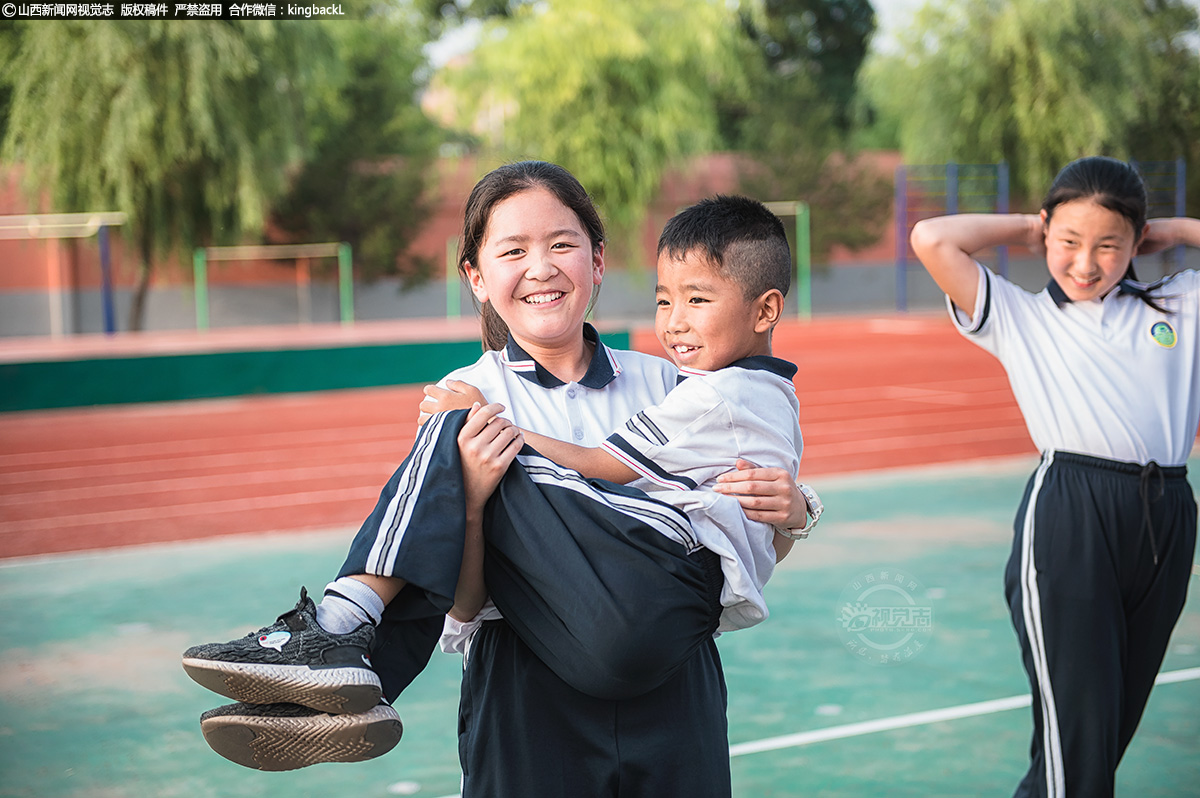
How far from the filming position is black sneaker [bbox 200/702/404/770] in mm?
1386

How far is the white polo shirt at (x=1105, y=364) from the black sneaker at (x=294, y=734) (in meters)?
1.68

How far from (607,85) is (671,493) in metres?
20.5

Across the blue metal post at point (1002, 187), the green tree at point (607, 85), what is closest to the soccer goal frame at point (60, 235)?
the green tree at point (607, 85)

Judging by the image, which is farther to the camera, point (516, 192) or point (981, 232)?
point (981, 232)

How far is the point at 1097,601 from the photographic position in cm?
235

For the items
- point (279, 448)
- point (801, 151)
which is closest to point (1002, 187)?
point (801, 151)

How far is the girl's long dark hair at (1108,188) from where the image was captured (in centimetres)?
241

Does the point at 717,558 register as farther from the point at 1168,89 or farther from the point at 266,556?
the point at 1168,89

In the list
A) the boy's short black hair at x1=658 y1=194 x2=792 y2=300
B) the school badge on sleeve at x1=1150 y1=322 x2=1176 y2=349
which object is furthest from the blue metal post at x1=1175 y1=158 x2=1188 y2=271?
the boy's short black hair at x1=658 y1=194 x2=792 y2=300

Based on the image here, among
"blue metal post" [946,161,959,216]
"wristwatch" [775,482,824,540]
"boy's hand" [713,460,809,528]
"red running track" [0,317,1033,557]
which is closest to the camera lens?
"boy's hand" [713,460,809,528]

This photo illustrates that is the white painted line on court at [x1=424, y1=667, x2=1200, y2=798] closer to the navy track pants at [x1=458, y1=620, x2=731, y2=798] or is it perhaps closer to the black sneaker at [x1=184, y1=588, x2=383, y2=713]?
the navy track pants at [x1=458, y1=620, x2=731, y2=798]

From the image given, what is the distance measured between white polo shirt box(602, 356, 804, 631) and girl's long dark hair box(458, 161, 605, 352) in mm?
335

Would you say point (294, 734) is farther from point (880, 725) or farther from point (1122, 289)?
point (880, 725)

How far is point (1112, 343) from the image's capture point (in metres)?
2.47
